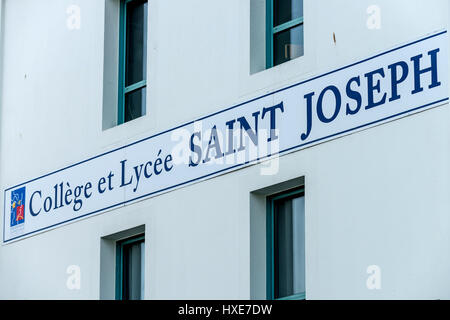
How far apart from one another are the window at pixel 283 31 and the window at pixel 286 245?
164cm

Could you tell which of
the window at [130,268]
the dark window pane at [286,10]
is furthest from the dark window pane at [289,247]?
the window at [130,268]

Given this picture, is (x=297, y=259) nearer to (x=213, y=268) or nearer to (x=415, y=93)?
(x=213, y=268)

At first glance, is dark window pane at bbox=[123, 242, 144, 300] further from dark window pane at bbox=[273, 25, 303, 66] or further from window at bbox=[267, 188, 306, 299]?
dark window pane at bbox=[273, 25, 303, 66]

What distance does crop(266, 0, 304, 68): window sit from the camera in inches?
786

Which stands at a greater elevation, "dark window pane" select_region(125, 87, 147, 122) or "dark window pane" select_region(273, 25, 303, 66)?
"dark window pane" select_region(273, 25, 303, 66)

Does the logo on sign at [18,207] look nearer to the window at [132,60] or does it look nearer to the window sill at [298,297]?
the window at [132,60]

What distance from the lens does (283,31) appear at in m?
20.2

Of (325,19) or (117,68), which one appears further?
(117,68)

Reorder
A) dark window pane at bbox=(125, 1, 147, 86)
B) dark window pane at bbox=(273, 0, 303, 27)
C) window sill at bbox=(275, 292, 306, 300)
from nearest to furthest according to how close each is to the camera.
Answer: window sill at bbox=(275, 292, 306, 300)
dark window pane at bbox=(273, 0, 303, 27)
dark window pane at bbox=(125, 1, 147, 86)

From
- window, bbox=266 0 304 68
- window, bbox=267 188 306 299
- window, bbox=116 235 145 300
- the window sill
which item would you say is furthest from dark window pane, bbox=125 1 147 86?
the window sill

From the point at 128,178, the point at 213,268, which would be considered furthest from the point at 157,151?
the point at 213,268

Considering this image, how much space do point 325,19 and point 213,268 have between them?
3080mm

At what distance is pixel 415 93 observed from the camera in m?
18.0

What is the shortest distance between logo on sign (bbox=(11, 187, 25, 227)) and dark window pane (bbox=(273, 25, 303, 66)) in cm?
463
